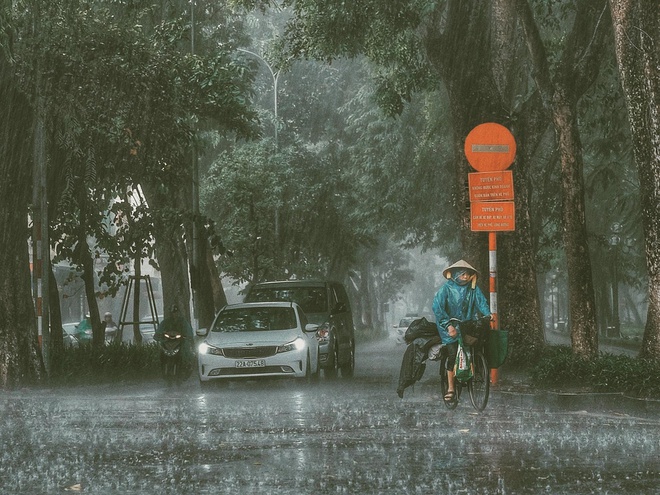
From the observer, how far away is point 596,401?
16594 mm

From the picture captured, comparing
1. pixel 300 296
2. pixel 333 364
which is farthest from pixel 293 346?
pixel 300 296

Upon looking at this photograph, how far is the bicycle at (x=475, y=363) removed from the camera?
606 inches

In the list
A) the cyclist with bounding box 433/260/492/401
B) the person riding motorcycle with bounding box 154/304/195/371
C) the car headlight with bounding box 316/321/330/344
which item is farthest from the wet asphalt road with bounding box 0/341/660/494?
the person riding motorcycle with bounding box 154/304/195/371

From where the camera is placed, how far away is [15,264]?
2320 centimetres

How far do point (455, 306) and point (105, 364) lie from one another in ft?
39.8

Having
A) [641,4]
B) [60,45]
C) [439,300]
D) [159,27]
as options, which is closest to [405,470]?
[439,300]

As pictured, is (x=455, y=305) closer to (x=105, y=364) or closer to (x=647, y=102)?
(x=647, y=102)

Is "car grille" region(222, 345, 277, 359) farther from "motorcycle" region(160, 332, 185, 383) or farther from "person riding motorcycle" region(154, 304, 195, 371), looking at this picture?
"person riding motorcycle" region(154, 304, 195, 371)

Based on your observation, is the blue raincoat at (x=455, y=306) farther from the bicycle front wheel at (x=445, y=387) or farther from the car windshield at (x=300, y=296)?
the car windshield at (x=300, y=296)

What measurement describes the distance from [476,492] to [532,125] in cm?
1694

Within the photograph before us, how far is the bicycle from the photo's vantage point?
15391mm

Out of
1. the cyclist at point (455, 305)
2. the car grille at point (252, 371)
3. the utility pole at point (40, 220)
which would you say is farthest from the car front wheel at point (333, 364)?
the cyclist at point (455, 305)

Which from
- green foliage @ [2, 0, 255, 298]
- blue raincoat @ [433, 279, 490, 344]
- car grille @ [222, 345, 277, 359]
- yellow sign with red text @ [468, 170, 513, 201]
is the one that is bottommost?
car grille @ [222, 345, 277, 359]

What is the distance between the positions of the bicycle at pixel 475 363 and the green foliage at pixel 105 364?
33.0 feet
